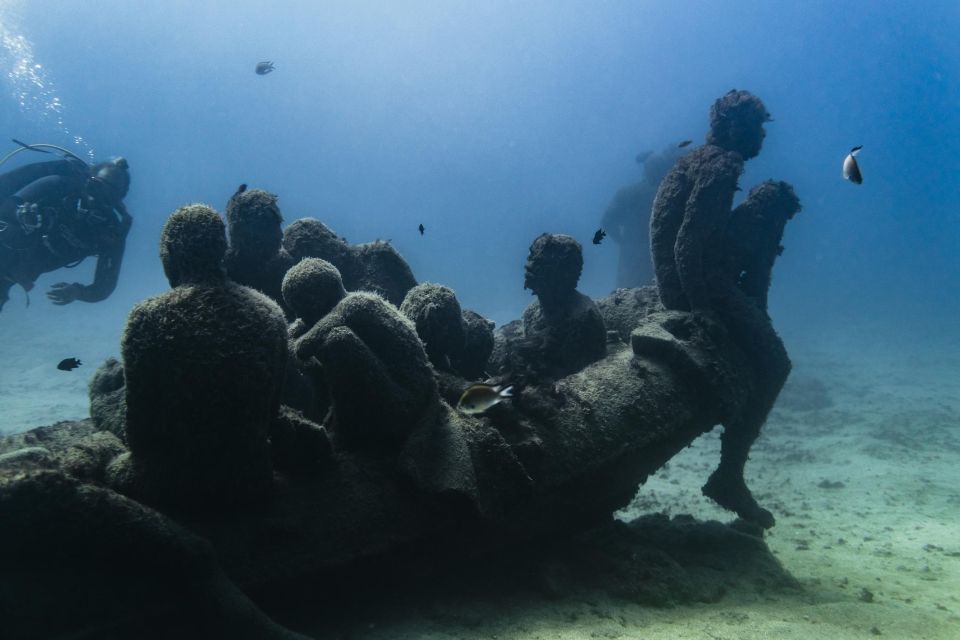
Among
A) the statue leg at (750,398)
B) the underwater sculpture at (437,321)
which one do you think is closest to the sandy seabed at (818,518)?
the statue leg at (750,398)

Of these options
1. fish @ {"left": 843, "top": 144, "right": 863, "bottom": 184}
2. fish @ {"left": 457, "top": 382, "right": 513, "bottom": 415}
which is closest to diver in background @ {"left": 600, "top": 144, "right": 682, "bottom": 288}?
fish @ {"left": 843, "top": 144, "right": 863, "bottom": 184}

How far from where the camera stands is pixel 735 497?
7.16 metres

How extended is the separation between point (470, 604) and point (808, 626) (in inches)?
111

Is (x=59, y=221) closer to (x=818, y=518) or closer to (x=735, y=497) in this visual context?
(x=735, y=497)

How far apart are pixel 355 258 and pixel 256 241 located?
136cm

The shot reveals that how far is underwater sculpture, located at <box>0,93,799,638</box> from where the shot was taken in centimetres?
280

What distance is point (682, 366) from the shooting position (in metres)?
5.86

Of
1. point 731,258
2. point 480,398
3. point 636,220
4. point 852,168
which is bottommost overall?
point 480,398

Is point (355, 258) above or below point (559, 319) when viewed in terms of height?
above

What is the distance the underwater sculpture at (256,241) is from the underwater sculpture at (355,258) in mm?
409

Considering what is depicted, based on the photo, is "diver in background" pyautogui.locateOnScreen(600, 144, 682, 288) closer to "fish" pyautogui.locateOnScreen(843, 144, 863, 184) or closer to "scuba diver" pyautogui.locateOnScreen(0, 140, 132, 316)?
"fish" pyautogui.locateOnScreen(843, 144, 863, 184)

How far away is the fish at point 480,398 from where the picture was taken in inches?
174

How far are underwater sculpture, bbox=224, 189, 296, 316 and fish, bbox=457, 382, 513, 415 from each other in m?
3.50

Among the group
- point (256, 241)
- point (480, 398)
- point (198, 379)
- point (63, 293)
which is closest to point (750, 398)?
point (480, 398)
